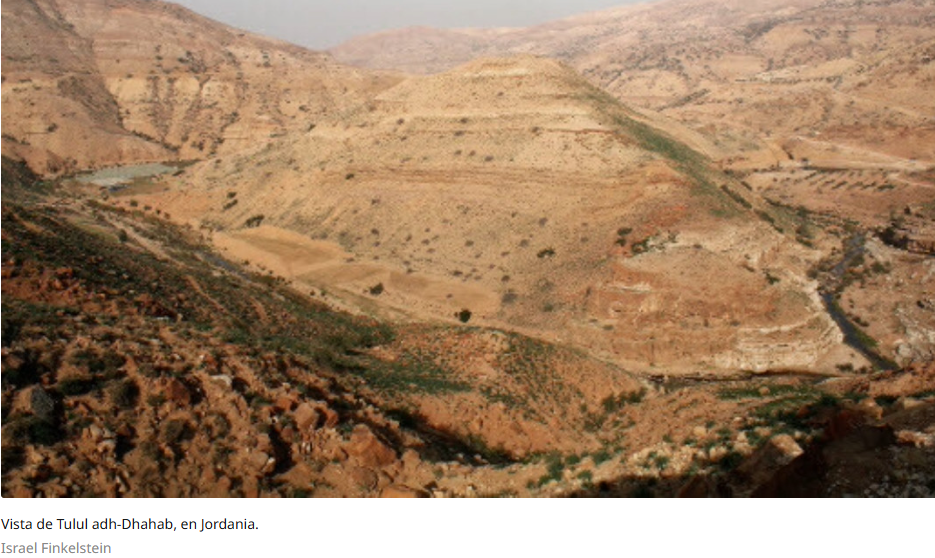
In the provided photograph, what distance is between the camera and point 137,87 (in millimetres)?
83688

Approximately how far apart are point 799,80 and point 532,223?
6845 centimetres

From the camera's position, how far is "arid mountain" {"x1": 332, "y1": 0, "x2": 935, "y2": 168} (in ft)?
218

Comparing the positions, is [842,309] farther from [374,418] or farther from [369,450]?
[369,450]

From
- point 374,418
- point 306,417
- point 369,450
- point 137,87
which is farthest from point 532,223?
point 137,87

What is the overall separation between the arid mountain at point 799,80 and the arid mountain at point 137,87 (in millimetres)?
43907

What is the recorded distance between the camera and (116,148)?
7069 centimetres

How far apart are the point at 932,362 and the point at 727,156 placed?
52100 mm

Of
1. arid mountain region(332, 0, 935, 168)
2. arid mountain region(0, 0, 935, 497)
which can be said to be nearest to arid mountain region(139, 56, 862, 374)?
arid mountain region(0, 0, 935, 497)

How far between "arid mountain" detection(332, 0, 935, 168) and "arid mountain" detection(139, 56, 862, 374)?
80.7 ft

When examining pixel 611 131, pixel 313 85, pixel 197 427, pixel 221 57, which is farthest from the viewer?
pixel 221 57

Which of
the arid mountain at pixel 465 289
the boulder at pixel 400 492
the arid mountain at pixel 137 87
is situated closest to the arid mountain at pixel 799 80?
the arid mountain at pixel 465 289

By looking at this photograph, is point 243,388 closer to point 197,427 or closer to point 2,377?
point 197,427

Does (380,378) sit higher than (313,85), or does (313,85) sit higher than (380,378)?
(313,85)

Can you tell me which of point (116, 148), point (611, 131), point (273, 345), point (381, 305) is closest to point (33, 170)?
point (116, 148)
